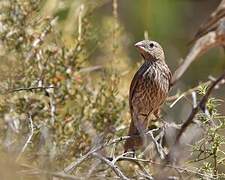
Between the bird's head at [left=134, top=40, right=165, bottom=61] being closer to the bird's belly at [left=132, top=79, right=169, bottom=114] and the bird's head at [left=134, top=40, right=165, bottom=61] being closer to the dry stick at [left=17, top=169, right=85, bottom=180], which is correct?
the bird's belly at [left=132, top=79, right=169, bottom=114]

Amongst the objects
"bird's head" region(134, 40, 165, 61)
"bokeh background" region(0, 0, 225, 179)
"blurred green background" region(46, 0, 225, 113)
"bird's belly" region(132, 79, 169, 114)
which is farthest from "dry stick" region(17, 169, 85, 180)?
"blurred green background" region(46, 0, 225, 113)

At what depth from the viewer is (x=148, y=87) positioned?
18.7 feet

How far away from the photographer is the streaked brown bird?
551 centimetres

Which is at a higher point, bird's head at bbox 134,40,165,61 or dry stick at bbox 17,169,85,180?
bird's head at bbox 134,40,165,61

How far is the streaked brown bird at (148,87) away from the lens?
5512 millimetres

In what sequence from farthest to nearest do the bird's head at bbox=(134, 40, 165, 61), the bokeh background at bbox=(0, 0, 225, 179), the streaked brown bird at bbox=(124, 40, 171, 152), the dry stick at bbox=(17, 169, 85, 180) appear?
the bird's head at bbox=(134, 40, 165, 61)
the streaked brown bird at bbox=(124, 40, 171, 152)
the bokeh background at bbox=(0, 0, 225, 179)
the dry stick at bbox=(17, 169, 85, 180)

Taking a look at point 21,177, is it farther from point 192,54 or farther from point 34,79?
point 34,79

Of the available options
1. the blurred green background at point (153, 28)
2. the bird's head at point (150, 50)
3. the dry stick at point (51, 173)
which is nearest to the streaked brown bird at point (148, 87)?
the bird's head at point (150, 50)

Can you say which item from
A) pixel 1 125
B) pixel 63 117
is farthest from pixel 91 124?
pixel 1 125

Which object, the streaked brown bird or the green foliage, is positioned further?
the streaked brown bird

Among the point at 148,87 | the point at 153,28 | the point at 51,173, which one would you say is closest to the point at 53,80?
the point at 148,87

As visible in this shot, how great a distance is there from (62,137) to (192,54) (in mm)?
1249

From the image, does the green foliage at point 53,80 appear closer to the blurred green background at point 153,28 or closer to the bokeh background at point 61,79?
the bokeh background at point 61,79

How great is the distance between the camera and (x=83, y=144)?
5211 millimetres
